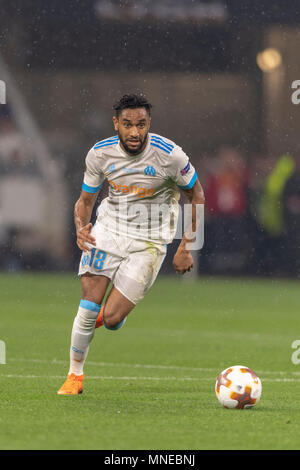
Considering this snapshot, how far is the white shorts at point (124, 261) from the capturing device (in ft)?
24.3

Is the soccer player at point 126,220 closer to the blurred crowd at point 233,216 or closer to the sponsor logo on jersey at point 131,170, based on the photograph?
the sponsor logo on jersey at point 131,170

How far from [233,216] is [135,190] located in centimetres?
1429

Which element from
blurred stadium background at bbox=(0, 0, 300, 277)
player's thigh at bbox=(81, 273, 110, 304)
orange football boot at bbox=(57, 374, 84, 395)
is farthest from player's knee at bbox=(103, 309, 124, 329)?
blurred stadium background at bbox=(0, 0, 300, 277)

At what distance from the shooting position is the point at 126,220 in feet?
25.1

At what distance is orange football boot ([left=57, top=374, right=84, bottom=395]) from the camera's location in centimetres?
718

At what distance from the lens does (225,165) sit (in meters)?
21.9

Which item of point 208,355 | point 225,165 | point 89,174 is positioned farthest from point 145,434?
point 225,165

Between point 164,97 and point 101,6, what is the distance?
2.42m

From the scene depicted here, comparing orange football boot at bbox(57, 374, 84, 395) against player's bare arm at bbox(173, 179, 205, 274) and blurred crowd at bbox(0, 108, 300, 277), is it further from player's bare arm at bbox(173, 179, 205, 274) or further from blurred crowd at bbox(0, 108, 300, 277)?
Answer: blurred crowd at bbox(0, 108, 300, 277)

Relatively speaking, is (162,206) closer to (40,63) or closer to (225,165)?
(225,165)

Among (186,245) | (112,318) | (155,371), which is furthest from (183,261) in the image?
(155,371)

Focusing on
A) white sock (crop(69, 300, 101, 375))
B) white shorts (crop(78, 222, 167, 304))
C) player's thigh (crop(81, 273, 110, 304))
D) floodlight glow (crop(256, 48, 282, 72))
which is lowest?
white sock (crop(69, 300, 101, 375))

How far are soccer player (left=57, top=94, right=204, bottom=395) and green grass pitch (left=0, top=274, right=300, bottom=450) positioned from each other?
55 cm

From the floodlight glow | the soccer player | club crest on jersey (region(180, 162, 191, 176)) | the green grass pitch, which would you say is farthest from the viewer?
the floodlight glow
